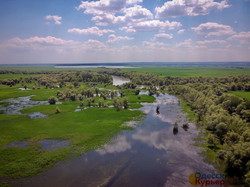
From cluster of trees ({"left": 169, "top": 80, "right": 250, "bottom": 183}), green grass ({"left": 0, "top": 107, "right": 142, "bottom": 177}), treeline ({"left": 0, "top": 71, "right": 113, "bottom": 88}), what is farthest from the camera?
treeline ({"left": 0, "top": 71, "right": 113, "bottom": 88})

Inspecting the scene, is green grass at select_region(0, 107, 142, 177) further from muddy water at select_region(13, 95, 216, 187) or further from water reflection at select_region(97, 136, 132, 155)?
muddy water at select_region(13, 95, 216, 187)

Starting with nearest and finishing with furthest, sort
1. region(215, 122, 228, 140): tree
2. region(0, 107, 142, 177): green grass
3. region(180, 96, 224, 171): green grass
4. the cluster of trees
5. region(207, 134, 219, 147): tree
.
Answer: the cluster of trees < region(180, 96, 224, 171): green grass < region(0, 107, 142, 177): green grass < region(207, 134, 219, 147): tree < region(215, 122, 228, 140): tree

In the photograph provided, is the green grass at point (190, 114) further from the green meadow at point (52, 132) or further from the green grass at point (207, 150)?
the green meadow at point (52, 132)

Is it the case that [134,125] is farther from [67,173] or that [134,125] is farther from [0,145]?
[0,145]

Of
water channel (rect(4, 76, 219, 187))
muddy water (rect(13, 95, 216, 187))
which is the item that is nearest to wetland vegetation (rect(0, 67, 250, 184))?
water channel (rect(4, 76, 219, 187))

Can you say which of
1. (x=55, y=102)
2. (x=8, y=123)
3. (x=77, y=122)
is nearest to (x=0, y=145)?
(x=8, y=123)

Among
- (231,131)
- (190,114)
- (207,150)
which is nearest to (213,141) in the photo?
(207,150)

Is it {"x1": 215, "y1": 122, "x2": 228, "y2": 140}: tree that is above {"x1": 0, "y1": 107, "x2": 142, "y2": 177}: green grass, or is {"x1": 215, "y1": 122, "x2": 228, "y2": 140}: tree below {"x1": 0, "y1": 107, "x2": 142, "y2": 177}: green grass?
above
